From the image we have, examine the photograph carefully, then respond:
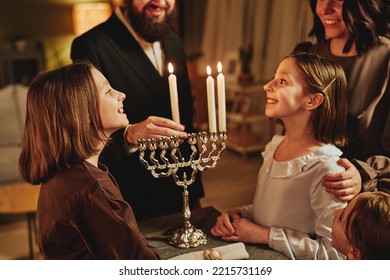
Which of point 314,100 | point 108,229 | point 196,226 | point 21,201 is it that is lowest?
point 21,201

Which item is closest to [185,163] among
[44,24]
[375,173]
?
[375,173]

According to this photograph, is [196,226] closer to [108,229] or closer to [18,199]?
[108,229]

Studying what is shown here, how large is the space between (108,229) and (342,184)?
57 centimetres

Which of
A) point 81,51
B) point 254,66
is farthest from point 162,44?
point 254,66

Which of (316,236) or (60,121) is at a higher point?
(60,121)

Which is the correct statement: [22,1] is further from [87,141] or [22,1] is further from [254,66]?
[87,141]

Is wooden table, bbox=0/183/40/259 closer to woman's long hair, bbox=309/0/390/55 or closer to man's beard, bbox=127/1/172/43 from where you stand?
man's beard, bbox=127/1/172/43

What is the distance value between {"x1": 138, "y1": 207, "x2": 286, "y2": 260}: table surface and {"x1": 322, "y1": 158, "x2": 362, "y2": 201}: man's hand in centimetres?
21

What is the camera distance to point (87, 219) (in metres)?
1.07

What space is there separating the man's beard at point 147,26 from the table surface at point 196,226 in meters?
0.65

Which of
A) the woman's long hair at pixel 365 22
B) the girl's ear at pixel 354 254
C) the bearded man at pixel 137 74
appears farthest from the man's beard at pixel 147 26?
the girl's ear at pixel 354 254

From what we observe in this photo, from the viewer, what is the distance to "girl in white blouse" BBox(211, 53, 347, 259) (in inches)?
47.8

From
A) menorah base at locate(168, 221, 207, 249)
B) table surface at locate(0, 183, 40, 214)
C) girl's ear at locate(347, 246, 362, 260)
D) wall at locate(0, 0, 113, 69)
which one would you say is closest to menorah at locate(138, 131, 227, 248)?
menorah base at locate(168, 221, 207, 249)
